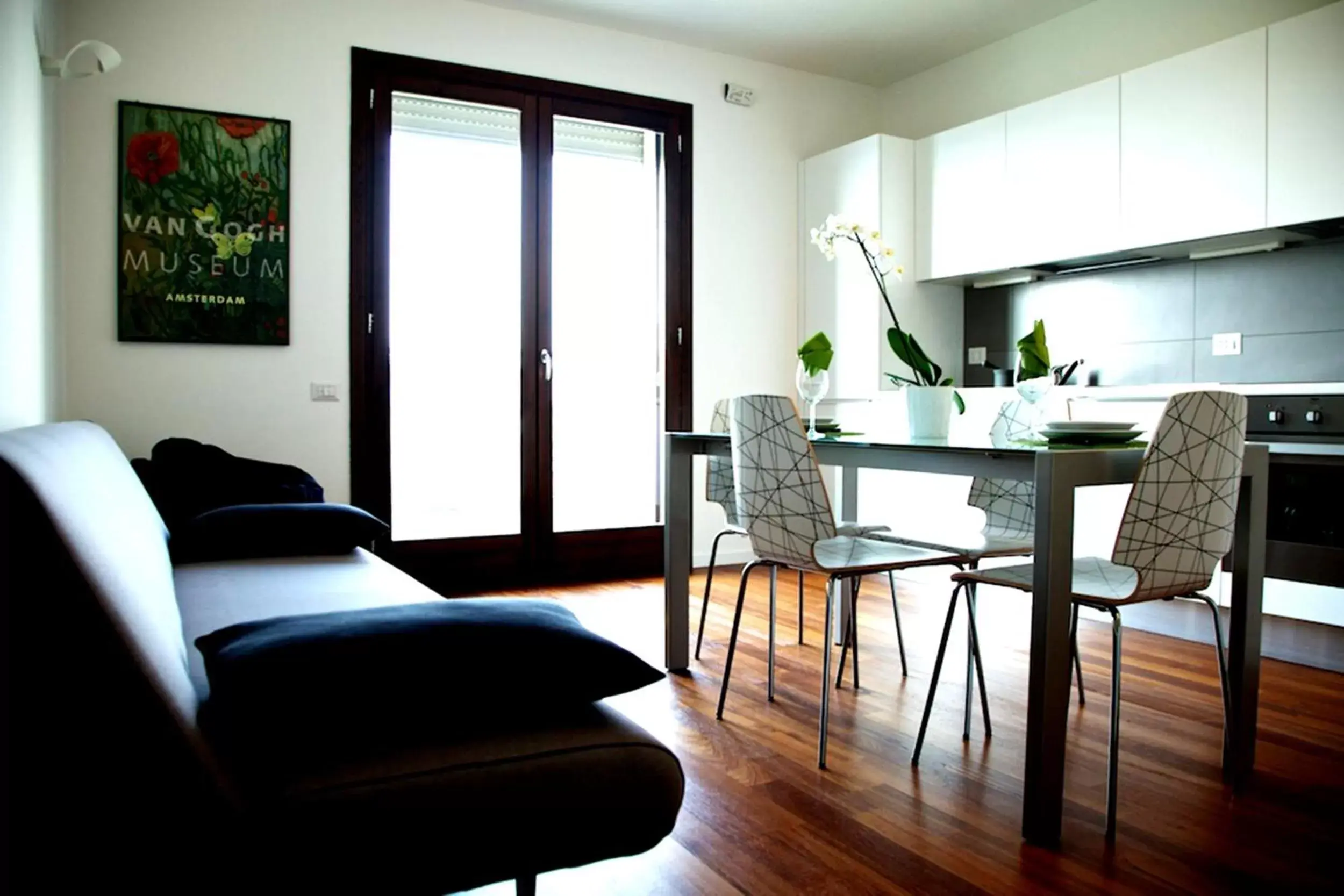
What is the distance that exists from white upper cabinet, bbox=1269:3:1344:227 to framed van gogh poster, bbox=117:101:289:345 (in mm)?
4030

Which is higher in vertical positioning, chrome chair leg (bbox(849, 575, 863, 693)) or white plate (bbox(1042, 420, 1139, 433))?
white plate (bbox(1042, 420, 1139, 433))

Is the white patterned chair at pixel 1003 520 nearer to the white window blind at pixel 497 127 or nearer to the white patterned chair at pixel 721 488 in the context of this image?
the white patterned chair at pixel 721 488

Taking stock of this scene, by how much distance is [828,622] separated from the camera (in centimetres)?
249

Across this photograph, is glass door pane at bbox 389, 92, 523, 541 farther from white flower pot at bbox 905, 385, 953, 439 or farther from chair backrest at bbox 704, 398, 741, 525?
white flower pot at bbox 905, 385, 953, 439

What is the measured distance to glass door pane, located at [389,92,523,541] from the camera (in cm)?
447

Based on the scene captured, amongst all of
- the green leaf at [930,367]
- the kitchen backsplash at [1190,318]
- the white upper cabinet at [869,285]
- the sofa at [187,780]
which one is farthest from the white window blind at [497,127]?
the sofa at [187,780]

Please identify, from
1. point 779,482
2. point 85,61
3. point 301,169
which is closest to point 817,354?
point 779,482

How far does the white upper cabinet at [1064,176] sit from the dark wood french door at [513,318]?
1694 mm

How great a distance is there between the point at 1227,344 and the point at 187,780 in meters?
4.31

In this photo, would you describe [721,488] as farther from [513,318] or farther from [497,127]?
[497,127]

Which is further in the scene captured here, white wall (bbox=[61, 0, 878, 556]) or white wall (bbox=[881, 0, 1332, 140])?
white wall (bbox=[881, 0, 1332, 140])

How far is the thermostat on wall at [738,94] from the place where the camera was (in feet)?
17.3

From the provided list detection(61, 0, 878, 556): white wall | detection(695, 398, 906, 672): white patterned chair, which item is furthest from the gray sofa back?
detection(61, 0, 878, 556): white wall

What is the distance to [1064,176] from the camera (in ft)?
14.3
